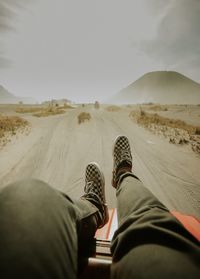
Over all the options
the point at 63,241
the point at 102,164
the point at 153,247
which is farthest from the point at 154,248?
the point at 102,164

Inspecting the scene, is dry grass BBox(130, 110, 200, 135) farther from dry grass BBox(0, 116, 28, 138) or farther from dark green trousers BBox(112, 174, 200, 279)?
dark green trousers BBox(112, 174, 200, 279)

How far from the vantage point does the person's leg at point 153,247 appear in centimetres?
68

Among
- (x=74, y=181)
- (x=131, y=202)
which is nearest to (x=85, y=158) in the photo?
(x=74, y=181)

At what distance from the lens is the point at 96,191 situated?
2039mm

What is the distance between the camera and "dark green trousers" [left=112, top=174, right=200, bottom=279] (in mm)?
683

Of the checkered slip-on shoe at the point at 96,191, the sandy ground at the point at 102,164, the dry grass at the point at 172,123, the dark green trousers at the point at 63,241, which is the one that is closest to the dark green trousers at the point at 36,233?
the dark green trousers at the point at 63,241

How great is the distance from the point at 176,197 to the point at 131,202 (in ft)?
5.80

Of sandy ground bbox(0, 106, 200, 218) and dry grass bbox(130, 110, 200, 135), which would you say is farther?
dry grass bbox(130, 110, 200, 135)

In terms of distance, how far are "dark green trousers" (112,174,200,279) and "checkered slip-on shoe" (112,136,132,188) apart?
1.14 metres

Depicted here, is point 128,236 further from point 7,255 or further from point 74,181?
point 74,181

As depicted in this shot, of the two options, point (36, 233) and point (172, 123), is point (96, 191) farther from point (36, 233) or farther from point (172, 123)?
point (172, 123)

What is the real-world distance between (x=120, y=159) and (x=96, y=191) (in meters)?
0.77

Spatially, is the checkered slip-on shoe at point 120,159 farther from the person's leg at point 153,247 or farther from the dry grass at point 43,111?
the dry grass at point 43,111

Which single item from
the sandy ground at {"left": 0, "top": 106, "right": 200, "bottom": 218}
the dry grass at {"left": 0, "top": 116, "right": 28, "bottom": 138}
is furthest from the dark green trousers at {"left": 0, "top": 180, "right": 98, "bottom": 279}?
the dry grass at {"left": 0, "top": 116, "right": 28, "bottom": 138}
